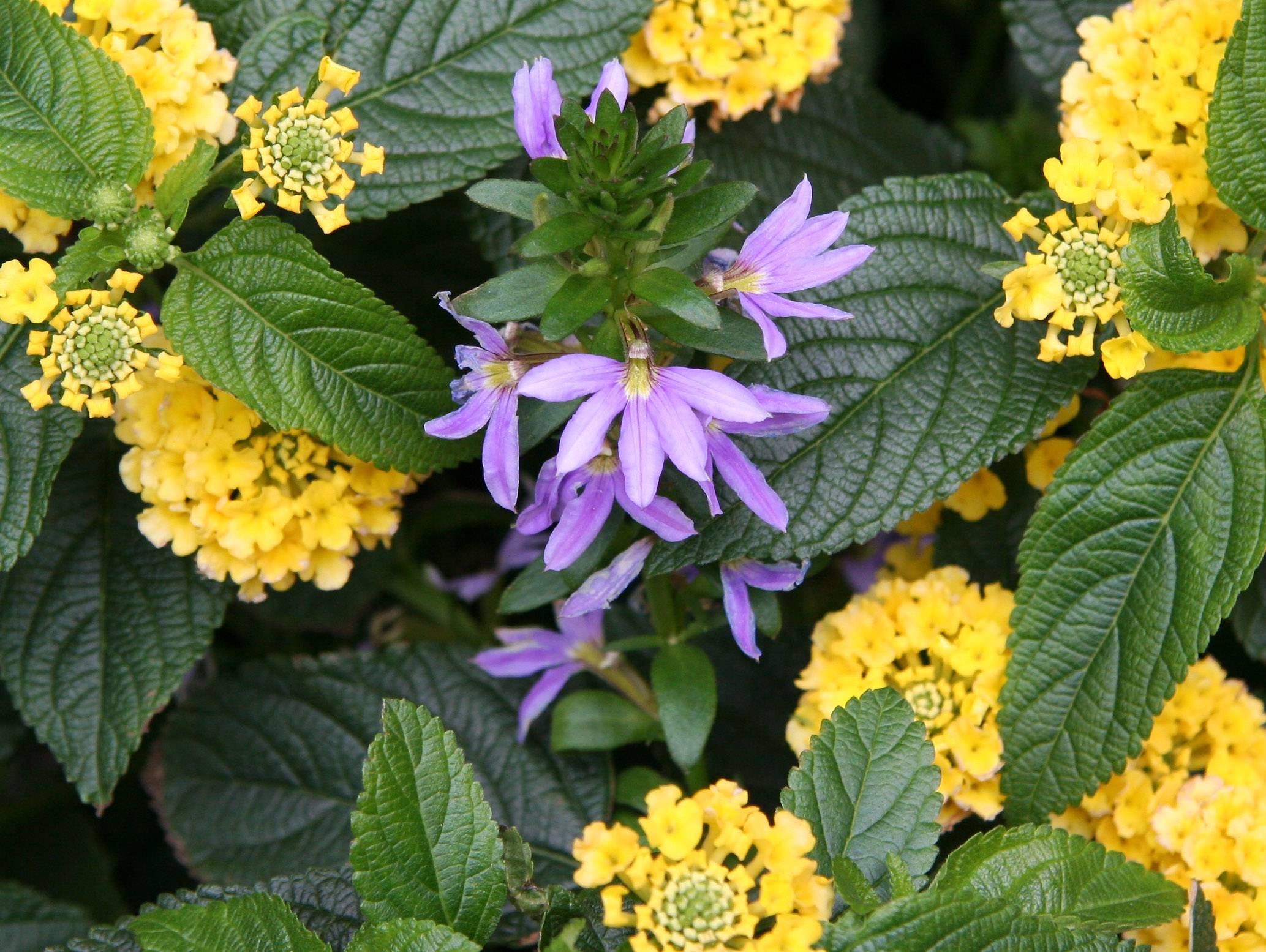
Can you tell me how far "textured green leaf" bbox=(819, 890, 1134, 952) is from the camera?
2.96 feet

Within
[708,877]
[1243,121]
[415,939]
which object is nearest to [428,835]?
[415,939]

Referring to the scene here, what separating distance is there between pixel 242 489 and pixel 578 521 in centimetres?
36

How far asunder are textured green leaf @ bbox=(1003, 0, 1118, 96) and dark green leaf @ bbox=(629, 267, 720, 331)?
28.9 inches

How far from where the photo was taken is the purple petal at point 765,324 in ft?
3.10

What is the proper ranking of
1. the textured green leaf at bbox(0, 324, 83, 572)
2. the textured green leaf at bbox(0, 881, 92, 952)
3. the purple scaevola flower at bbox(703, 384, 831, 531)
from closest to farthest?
the purple scaevola flower at bbox(703, 384, 831, 531), the textured green leaf at bbox(0, 324, 83, 572), the textured green leaf at bbox(0, 881, 92, 952)

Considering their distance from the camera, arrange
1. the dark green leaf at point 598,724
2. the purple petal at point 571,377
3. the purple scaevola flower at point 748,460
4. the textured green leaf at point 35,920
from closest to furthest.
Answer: the purple petal at point 571,377 < the purple scaevola flower at point 748,460 < the dark green leaf at point 598,724 < the textured green leaf at point 35,920

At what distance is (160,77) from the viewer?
1132mm

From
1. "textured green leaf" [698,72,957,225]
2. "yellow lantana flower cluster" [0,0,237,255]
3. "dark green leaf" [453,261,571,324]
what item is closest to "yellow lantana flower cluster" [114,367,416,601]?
"yellow lantana flower cluster" [0,0,237,255]

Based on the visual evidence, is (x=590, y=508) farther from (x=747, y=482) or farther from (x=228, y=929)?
(x=228, y=929)

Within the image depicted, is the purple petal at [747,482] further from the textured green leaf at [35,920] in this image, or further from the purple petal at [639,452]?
the textured green leaf at [35,920]

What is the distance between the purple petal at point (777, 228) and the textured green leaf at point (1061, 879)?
1.76 ft

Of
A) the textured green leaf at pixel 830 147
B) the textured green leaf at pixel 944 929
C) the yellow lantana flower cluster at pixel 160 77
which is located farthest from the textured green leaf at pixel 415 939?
the textured green leaf at pixel 830 147

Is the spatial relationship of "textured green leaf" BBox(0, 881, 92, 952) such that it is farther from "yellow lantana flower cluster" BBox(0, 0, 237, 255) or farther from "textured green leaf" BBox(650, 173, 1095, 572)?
"textured green leaf" BBox(650, 173, 1095, 572)

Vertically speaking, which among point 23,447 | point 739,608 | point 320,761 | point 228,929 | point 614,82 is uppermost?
point 614,82
